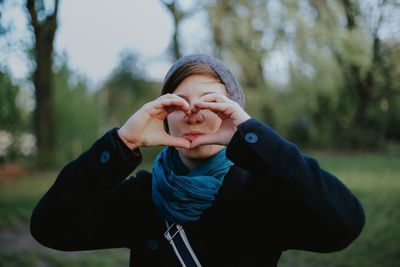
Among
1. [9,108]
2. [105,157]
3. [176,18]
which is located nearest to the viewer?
[105,157]

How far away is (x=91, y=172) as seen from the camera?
1.39 meters

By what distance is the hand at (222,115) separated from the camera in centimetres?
137

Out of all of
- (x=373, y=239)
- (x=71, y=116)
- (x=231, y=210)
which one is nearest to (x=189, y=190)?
(x=231, y=210)

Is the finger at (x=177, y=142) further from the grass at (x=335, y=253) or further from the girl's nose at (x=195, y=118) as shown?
the grass at (x=335, y=253)

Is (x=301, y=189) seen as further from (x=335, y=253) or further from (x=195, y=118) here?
(x=335, y=253)

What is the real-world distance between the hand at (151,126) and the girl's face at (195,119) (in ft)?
0.22

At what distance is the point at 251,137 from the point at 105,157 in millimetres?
515

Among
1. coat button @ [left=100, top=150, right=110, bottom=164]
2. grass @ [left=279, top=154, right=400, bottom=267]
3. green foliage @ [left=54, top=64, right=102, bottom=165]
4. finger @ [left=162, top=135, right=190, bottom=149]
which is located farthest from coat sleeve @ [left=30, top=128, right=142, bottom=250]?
green foliage @ [left=54, top=64, right=102, bottom=165]

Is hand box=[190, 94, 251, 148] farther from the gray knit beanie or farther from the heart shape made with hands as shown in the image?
the gray knit beanie

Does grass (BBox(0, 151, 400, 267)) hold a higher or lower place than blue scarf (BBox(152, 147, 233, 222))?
lower

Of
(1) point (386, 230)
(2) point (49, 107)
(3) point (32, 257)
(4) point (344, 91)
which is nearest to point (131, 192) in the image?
(3) point (32, 257)

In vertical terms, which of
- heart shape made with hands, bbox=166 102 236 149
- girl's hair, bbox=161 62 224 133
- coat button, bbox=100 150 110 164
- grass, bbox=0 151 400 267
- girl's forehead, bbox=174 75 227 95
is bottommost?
grass, bbox=0 151 400 267

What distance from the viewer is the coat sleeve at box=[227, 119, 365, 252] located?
1236 mm

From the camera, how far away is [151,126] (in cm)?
148
